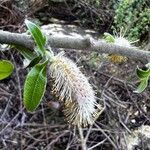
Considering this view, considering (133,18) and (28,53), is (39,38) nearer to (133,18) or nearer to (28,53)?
(28,53)

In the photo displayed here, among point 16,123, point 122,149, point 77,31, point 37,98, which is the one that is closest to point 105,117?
point 122,149

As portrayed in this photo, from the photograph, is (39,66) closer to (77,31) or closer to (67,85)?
(67,85)

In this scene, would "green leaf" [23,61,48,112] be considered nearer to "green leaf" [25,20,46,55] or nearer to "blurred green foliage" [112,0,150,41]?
"green leaf" [25,20,46,55]

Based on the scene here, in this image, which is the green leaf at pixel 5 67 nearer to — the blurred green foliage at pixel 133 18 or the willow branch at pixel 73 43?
the willow branch at pixel 73 43

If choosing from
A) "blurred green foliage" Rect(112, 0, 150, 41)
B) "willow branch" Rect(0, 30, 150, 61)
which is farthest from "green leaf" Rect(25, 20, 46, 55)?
"blurred green foliage" Rect(112, 0, 150, 41)

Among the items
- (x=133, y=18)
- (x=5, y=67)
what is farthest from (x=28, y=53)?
(x=133, y=18)

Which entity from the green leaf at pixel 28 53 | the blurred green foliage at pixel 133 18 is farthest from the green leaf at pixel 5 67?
the blurred green foliage at pixel 133 18
